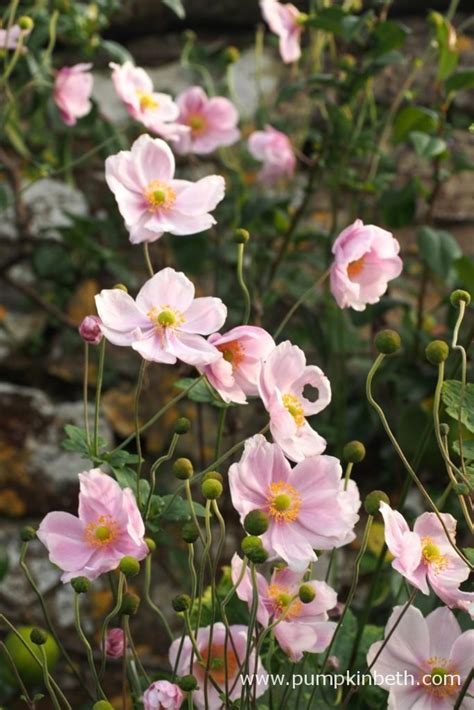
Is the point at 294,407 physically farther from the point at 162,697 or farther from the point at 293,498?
the point at 162,697

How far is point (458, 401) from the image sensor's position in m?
0.82

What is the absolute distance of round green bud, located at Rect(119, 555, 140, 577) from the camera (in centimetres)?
72

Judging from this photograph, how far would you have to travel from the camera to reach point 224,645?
83 centimetres

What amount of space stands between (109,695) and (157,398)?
0.45 m

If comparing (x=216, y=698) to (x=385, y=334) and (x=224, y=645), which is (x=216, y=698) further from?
(x=385, y=334)

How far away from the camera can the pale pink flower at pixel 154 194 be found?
3.00 feet

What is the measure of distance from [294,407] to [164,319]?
0.11 meters

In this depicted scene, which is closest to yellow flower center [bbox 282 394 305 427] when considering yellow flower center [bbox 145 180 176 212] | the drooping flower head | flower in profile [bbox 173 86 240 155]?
yellow flower center [bbox 145 180 176 212]

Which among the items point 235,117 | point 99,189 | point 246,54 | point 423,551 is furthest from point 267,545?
point 246,54

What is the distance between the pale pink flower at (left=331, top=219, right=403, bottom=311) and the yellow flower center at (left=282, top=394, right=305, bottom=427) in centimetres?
13

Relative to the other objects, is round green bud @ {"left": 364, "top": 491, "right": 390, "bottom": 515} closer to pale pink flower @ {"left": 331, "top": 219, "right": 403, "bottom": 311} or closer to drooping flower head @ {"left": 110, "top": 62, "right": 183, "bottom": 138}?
pale pink flower @ {"left": 331, "top": 219, "right": 403, "bottom": 311}

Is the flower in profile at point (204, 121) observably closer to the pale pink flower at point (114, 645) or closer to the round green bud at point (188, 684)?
the pale pink flower at point (114, 645)

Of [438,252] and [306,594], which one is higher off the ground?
[306,594]

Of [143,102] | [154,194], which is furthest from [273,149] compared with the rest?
[154,194]
